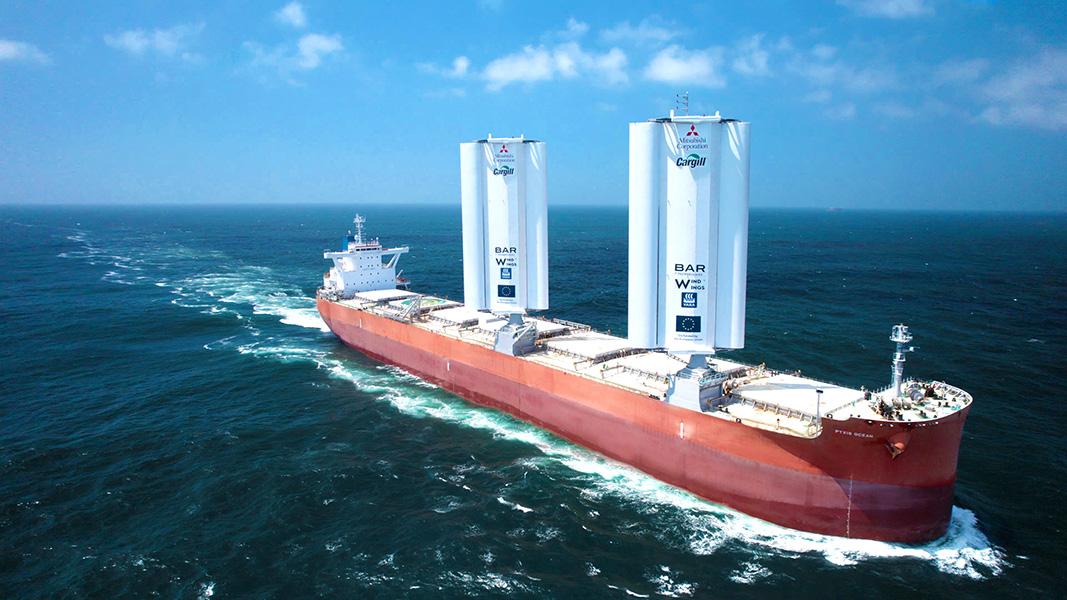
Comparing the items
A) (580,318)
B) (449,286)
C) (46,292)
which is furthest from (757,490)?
(46,292)

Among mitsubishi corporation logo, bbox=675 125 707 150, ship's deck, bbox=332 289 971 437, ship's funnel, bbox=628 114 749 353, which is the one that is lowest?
ship's deck, bbox=332 289 971 437

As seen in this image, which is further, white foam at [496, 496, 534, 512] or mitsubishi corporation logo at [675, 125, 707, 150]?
white foam at [496, 496, 534, 512]

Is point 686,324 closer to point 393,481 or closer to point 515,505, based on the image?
point 515,505

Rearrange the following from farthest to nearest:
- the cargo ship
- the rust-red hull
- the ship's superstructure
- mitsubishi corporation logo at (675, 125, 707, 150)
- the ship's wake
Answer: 1. the ship's superstructure
2. mitsubishi corporation logo at (675, 125, 707, 150)
3. the cargo ship
4. the rust-red hull
5. the ship's wake

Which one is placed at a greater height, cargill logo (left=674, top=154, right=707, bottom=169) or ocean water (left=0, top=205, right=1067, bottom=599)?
cargill logo (left=674, top=154, right=707, bottom=169)

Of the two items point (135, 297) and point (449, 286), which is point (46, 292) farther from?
point (449, 286)

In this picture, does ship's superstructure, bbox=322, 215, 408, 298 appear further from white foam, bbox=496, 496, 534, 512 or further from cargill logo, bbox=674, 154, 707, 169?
cargill logo, bbox=674, 154, 707, 169

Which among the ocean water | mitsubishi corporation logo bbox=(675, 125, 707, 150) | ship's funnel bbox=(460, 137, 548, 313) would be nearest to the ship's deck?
ship's funnel bbox=(460, 137, 548, 313)
